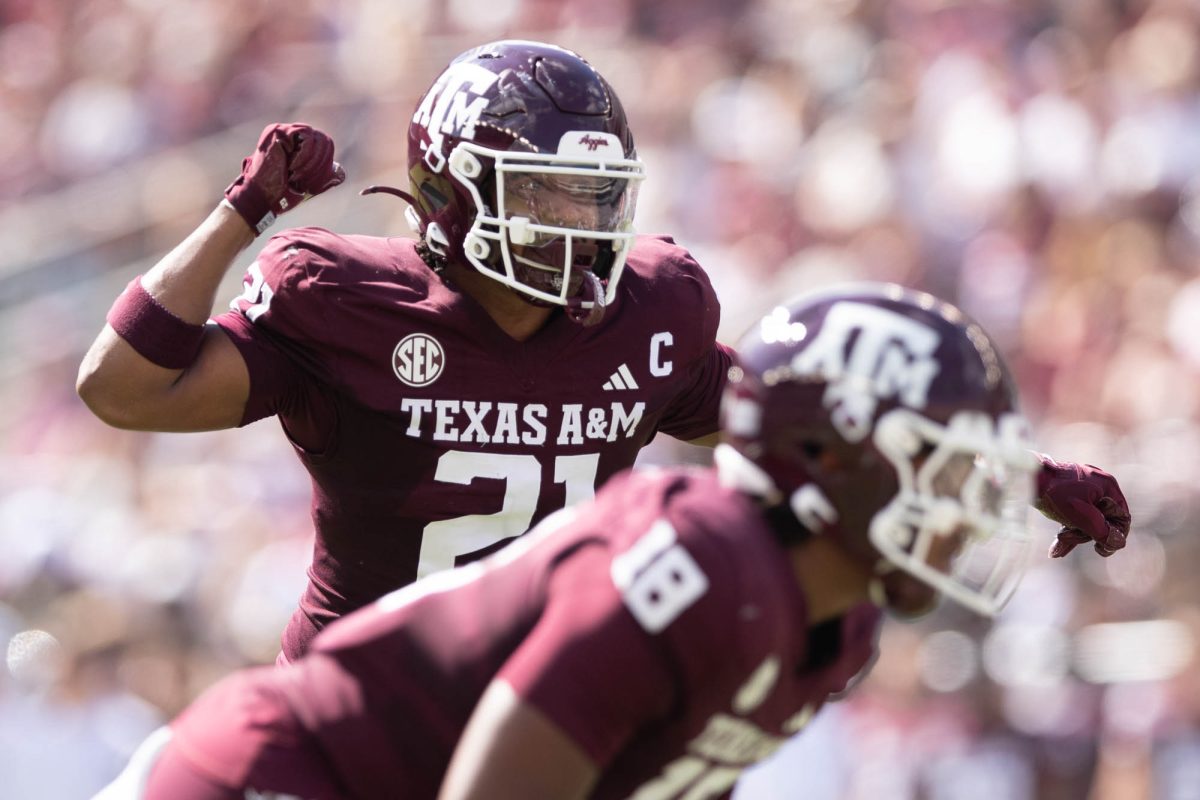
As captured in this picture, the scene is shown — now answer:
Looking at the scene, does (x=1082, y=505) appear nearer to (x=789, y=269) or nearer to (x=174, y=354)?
(x=174, y=354)

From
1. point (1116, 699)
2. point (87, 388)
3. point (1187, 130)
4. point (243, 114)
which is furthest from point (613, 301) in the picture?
point (243, 114)

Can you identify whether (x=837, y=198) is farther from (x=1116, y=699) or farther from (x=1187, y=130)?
(x=1116, y=699)

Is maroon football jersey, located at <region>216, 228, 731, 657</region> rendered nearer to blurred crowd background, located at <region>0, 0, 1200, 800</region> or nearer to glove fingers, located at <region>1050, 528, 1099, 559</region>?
glove fingers, located at <region>1050, 528, 1099, 559</region>

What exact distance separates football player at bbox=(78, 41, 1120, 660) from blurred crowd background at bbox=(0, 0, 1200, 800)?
3150 mm

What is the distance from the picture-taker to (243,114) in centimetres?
1004

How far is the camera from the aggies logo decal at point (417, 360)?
10.6ft

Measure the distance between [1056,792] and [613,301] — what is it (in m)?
3.40

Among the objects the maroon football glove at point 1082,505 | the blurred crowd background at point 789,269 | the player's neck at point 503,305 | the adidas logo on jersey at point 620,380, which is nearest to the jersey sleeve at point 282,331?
the player's neck at point 503,305

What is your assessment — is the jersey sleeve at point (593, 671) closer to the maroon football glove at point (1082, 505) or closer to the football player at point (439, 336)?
the football player at point (439, 336)

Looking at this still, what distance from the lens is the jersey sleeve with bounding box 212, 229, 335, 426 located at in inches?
127

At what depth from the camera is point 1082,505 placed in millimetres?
3465

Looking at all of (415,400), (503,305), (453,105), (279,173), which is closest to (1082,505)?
(503,305)

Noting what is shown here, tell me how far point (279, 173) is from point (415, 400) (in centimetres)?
51

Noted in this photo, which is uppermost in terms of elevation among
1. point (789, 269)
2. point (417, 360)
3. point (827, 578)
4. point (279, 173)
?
point (279, 173)
